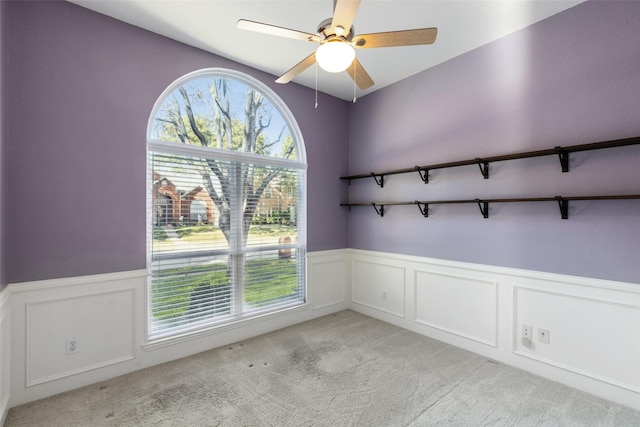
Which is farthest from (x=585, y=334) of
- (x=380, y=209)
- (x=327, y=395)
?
(x=380, y=209)

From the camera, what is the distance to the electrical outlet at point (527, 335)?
2.38 metres

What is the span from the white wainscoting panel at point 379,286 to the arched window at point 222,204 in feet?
2.48

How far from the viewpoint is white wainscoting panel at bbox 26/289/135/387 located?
204 cm

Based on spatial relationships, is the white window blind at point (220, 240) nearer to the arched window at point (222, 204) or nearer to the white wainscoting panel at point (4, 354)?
the arched window at point (222, 204)

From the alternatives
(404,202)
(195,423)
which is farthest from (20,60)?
(404,202)

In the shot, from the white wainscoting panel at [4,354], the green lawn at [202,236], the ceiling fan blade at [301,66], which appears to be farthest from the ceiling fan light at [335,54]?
the white wainscoting panel at [4,354]

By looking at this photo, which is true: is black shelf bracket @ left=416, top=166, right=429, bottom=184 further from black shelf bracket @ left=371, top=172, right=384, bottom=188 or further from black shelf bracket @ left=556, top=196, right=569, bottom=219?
black shelf bracket @ left=556, top=196, right=569, bottom=219

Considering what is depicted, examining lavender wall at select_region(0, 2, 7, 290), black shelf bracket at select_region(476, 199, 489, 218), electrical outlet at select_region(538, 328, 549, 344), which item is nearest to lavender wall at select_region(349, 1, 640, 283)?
black shelf bracket at select_region(476, 199, 489, 218)

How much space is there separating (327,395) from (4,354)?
209 centimetres

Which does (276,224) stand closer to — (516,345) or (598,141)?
(516,345)

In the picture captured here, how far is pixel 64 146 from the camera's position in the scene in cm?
213

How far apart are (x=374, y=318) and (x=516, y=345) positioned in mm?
1497

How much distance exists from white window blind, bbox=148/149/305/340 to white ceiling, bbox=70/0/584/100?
1.04 meters

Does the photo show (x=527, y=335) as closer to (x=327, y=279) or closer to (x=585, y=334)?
(x=585, y=334)
